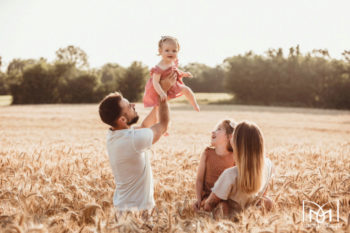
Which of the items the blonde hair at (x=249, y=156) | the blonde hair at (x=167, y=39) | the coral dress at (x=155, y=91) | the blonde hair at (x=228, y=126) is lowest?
the blonde hair at (x=249, y=156)

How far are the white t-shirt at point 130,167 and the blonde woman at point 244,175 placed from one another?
71 cm

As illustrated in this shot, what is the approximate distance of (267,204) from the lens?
371 cm

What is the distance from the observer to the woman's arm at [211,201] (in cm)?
383

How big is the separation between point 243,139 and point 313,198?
114 cm

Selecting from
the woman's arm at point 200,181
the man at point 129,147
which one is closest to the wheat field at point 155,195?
the woman's arm at point 200,181

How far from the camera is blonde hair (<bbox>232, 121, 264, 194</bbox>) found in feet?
12.0

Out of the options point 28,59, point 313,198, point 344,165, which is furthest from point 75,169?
point 28,59

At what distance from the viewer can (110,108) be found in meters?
3.70

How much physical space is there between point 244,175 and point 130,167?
124 cm

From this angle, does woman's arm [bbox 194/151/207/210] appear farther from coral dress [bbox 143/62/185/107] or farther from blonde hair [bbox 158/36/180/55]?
blonde hair [bbox 158/36/180/55]

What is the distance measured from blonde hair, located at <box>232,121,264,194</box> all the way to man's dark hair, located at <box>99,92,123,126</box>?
128 centimetres

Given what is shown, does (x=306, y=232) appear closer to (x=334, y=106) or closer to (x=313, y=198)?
(x=313, y=198)

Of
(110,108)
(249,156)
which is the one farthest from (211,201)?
(110,108)

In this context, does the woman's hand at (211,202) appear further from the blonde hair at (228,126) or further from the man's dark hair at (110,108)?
the man's dark hair at (110,108)
